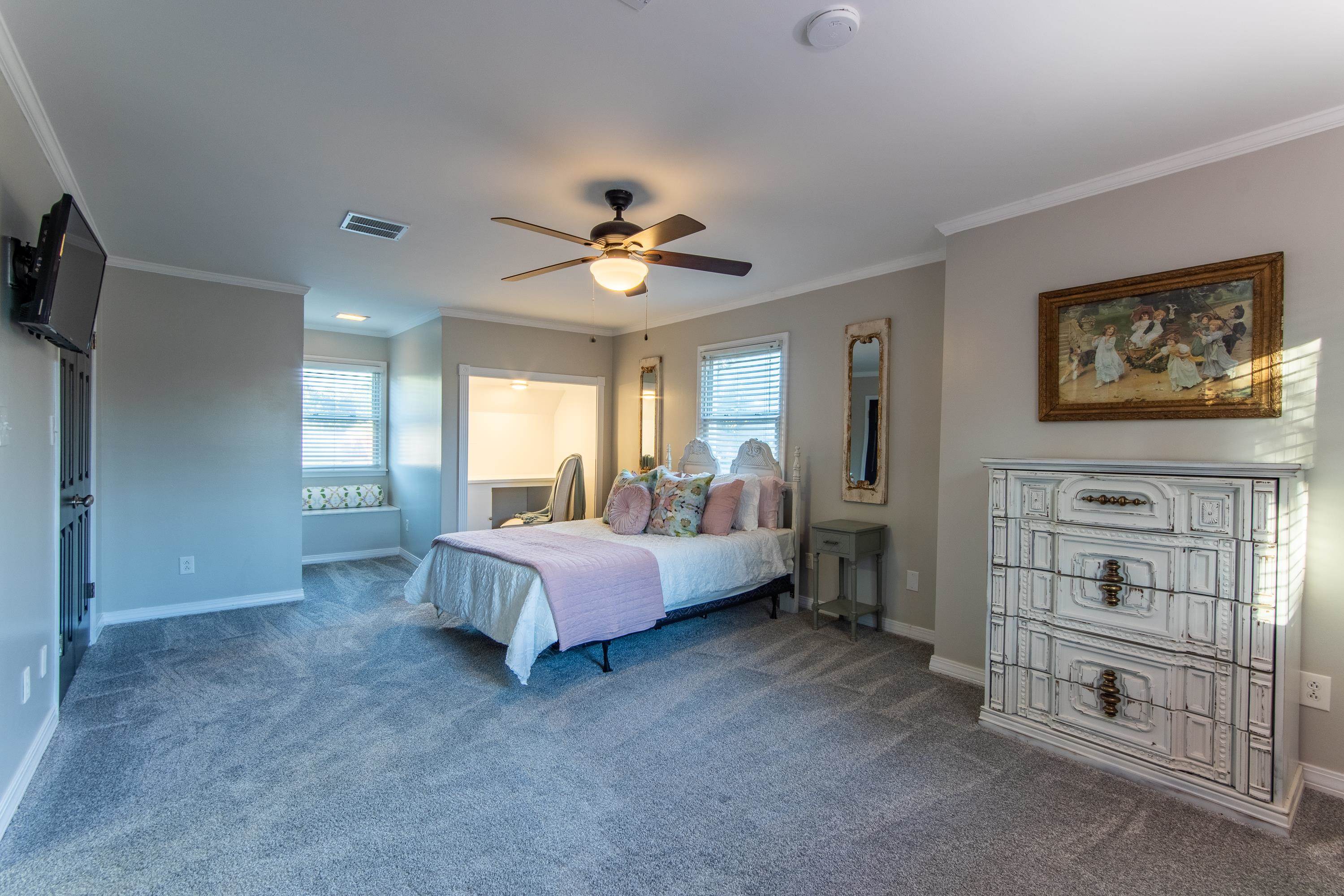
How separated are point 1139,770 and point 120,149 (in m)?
4.72

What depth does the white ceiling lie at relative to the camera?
5.77 ft

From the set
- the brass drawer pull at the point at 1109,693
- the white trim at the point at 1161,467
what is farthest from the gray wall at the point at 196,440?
the brass drawer pull at the point at 1109,693

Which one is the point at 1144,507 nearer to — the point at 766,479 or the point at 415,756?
the point at 766,479

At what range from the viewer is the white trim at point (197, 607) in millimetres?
4141

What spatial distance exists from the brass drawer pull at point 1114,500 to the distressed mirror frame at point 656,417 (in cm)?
381

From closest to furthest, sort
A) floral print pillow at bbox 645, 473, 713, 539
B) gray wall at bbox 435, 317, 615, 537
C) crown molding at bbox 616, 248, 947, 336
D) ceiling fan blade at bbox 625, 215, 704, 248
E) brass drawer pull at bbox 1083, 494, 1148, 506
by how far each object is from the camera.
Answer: brass drawer pull at bbox 1083, 494, 1148, 506 → ceiling fan blade at bbox 625, 215, 704, 248 → crown molding at bbox 616, 248, 947, 336 → floral print pillow at bbox 645, 473, 713, 539 → gray wall at bbox 435, 317, 615, 537

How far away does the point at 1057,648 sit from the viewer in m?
2.55

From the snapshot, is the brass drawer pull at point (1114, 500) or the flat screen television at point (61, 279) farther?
the brass drawer pull at point (1114, 500)

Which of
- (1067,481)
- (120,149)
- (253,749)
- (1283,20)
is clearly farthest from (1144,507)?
(120,149)

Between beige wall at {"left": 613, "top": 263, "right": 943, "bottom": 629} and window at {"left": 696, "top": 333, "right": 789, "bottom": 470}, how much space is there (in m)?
0.08

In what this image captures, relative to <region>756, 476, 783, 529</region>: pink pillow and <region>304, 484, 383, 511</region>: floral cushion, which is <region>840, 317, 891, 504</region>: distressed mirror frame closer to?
<region>756, 476, 783, 529</region>: pink pillow

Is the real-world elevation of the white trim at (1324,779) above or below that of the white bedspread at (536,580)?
below

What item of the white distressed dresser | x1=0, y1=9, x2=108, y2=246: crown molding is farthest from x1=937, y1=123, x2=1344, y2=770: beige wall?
x1=0, y1=9, x2=108, y2=246: crown molding

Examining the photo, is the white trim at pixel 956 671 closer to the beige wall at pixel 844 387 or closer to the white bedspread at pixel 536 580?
the beige wall at pixel 844 387
